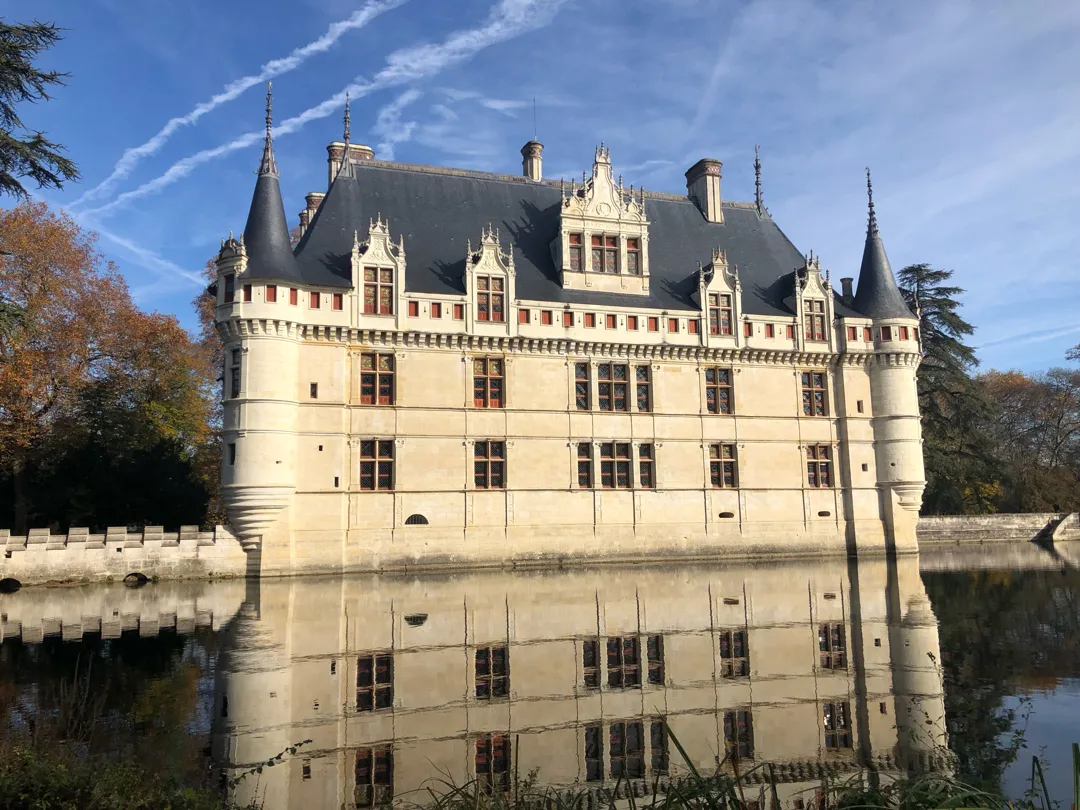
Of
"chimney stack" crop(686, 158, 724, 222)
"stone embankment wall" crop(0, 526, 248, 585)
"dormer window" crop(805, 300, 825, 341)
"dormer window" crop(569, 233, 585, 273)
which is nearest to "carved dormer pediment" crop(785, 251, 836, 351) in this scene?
"dormer window" crop(805, 300, 825, 341)

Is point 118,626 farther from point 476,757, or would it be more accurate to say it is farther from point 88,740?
point 476,757

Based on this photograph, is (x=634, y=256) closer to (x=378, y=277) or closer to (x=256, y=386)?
(x=378, y=277)

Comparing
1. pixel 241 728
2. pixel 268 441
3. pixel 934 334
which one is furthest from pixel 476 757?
pixel 934 334

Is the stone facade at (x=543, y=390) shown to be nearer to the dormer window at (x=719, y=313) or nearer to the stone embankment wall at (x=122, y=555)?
the dormer window at (x=719, y=313)

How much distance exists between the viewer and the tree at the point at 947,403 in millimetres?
33594

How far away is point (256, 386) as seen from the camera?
21.6 metres

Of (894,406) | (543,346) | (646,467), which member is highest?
(543,346)

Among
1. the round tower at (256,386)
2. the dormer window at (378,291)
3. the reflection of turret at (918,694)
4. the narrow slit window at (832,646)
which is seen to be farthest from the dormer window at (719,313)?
the narrow slit window at (832,646)

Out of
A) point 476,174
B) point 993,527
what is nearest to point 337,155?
→ point 476,174

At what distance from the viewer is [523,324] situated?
24.5 m

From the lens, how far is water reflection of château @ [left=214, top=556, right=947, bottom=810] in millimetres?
6895

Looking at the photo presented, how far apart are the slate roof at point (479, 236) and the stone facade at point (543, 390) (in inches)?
3.8

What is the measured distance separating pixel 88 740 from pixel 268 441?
14.8 m

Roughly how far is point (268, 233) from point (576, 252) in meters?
9.41
